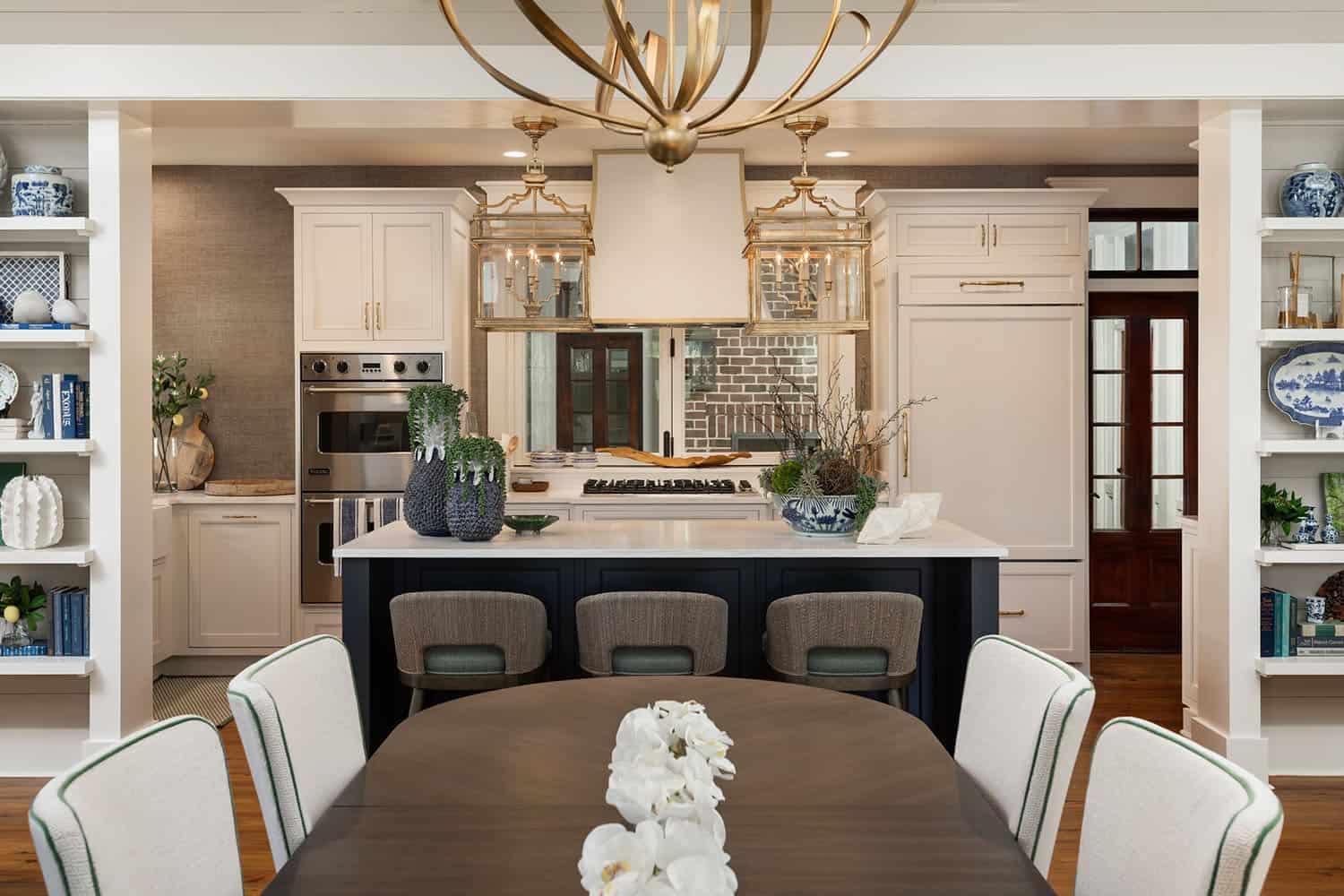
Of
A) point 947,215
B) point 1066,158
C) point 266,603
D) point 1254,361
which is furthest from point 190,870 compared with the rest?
point 1066,158

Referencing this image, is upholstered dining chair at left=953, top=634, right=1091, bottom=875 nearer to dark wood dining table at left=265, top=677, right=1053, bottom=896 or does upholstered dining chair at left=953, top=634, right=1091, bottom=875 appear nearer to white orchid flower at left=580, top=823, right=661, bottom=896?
dark wood dining table at left=265, top=677, right=1053, bottom=896

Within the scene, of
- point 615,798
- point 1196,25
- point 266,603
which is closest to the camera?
point 615,798

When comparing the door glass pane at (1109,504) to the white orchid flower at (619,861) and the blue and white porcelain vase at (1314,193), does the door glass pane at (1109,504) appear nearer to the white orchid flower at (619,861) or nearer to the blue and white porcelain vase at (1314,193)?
the blue and white porcelain vase at (1314,193)

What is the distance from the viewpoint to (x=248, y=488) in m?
5.17

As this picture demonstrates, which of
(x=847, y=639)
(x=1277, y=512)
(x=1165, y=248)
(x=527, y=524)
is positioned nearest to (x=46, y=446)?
(x=527, y=524)

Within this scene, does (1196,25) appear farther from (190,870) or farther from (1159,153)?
(190,870)

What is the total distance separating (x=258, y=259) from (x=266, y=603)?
1821 millimetres

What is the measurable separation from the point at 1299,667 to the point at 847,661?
176cm

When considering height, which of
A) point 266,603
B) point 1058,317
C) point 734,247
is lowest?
point 266,603

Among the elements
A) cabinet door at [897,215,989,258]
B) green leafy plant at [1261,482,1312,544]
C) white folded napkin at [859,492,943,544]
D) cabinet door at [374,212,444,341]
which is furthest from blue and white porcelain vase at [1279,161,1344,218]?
cabinet door at [374,212,444,341]

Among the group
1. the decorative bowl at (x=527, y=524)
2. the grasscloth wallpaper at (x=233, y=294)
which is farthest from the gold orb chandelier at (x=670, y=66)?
the grasscloth wallpaper at (x=233, y=294)

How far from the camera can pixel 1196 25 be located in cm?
346

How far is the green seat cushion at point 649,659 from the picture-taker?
2.86 metres

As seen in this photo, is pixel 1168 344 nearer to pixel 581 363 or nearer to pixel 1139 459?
pixel 1139 459
